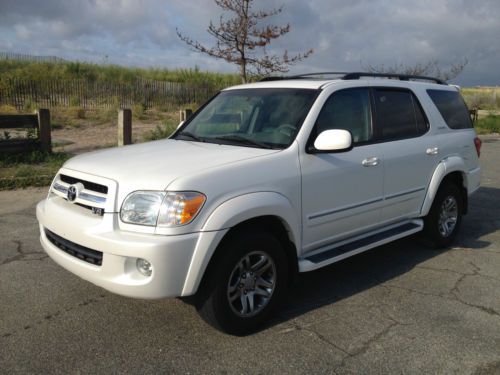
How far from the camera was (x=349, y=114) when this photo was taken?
440 cm

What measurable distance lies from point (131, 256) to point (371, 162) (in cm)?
231

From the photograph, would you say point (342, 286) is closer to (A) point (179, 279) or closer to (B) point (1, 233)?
(A) point (179, 279)

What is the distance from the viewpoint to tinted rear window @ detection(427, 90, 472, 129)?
5.52 m

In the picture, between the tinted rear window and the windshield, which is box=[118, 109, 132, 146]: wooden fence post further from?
the tinted rear window

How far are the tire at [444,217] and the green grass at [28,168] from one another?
6.04 meters

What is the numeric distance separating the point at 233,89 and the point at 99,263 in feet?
8.00

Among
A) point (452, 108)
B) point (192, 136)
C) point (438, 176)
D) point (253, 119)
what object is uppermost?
point (452, 108)

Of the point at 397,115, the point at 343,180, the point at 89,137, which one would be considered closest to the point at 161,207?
the point at 343,180

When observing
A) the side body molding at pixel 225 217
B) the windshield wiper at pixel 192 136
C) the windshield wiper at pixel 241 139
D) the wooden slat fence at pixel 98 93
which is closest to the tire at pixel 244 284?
the side body molding at pixel 225 217

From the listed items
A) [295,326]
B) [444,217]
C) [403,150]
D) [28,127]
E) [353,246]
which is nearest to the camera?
[295,326]

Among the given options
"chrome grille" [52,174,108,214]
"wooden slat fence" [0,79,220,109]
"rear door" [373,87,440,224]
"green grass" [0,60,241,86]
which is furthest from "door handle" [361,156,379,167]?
"green grass" [0,60,241,86]

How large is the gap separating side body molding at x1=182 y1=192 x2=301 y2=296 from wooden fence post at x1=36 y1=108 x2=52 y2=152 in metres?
7.61

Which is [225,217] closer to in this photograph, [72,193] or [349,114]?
[72,193]

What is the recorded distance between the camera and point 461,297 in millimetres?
4277
